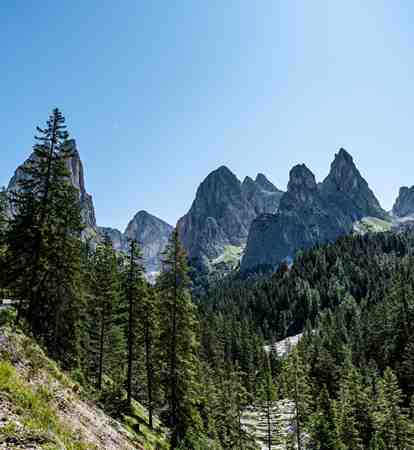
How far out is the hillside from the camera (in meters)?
9.81

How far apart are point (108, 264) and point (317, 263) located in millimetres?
153337

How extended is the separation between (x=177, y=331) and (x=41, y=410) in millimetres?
17610

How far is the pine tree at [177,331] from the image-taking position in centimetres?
2897

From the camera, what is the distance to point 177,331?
29453 millimetres

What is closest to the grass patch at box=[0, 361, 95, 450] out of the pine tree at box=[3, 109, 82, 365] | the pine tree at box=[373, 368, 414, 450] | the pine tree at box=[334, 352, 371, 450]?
the pine tree at box=[3, 109, 82, 365]

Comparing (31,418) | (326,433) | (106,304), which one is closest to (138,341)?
(106,304)

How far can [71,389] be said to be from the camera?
58.5ft

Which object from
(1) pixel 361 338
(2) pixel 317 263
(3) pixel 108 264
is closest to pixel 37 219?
(3) pixel 108 264

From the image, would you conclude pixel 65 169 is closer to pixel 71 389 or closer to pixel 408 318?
pixel 71 389

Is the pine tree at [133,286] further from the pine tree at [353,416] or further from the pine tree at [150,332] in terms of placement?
the pine tree at [353,416]

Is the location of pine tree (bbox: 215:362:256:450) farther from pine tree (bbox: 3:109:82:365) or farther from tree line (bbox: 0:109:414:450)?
pine tree (bbox: 3:109:82:365)

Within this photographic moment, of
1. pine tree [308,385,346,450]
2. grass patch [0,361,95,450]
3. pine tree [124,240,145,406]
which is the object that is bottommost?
pine tree [308,385,346,450]

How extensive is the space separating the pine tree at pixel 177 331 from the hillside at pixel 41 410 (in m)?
9.89

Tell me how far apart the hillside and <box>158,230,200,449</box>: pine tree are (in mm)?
9891
